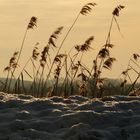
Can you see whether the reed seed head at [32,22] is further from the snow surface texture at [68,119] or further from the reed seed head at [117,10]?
the snow surface texture at [68,119]

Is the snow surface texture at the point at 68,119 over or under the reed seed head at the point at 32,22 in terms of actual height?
under

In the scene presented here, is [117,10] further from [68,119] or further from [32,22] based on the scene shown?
[68,119]

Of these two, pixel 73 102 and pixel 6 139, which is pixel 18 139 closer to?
pixel 6 139

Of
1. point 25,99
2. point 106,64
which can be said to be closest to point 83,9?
point 106,64

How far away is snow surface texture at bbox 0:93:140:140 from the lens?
4.49 metres

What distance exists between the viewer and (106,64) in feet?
33.4

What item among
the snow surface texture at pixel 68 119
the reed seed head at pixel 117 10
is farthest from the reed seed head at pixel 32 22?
the snow surface texture at pixel 68 119

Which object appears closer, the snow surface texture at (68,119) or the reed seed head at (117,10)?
the snow surface texture at (68,119)

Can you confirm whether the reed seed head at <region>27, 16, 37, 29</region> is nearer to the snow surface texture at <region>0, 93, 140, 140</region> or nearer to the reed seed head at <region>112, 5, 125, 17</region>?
the reed seed head at <region>112, 5, 125, 17</region>

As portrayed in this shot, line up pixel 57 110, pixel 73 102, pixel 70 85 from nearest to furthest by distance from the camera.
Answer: pixel 57 110 → pixel 73 102 → pixel 70 85

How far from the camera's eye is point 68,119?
4.78 metres

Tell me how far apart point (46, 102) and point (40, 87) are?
14.8 feet

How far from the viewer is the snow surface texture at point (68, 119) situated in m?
4.49

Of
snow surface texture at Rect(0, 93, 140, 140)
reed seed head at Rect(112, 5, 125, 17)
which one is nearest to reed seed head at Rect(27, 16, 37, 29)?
reed seed head at Rect(112, 5, 125, 17)
